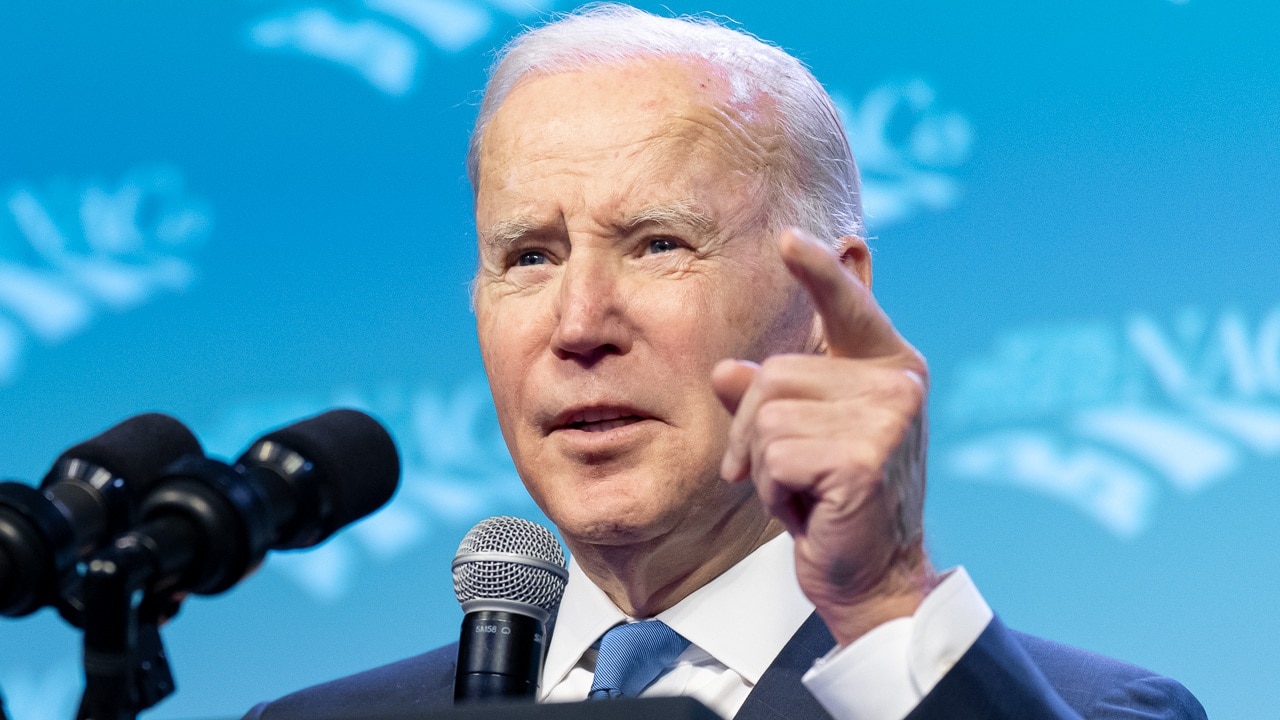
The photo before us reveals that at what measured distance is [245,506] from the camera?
1252 mm

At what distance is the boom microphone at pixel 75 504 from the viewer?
1.25 meters

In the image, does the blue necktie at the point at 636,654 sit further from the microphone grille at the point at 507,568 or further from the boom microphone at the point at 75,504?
the boom microphone at the point at 75,504

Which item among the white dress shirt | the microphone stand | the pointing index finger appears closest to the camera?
the microphone stand

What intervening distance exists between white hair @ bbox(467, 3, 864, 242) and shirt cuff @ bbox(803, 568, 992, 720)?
940mm

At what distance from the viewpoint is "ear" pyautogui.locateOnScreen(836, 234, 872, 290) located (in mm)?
2439

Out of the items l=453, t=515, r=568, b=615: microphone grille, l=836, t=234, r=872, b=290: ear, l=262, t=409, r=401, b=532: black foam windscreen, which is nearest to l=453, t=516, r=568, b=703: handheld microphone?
l=453, t=515, r=568, b=615: microphone grille

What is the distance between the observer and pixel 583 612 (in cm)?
230

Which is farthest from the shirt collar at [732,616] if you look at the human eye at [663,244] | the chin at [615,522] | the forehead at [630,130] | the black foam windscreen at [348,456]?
the black foam windscreen at [348,456]

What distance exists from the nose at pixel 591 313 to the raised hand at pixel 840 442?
651mm

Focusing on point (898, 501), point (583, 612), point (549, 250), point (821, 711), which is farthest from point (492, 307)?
point (898, 501)

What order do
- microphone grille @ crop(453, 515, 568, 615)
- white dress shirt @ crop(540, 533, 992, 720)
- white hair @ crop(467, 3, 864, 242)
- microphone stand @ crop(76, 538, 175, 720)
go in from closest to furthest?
microphone stand @ crop(76, 538, 175, 720)
microphone grille @ crop(453, 515, 568, 615)
white dress shirt @ crop(540, 533, 992, 720)
white hair @ crop(467, 3, 864, 242)

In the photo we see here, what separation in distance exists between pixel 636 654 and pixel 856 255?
0.82 metres

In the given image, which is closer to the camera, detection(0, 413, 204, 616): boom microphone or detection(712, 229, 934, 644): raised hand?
detection(0, 413, 204, 616): boom microphone

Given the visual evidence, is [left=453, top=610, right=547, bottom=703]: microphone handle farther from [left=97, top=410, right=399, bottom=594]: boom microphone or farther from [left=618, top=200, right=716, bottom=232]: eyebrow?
[left=618, top=200, right=716, bottom=232]: eyebrow
